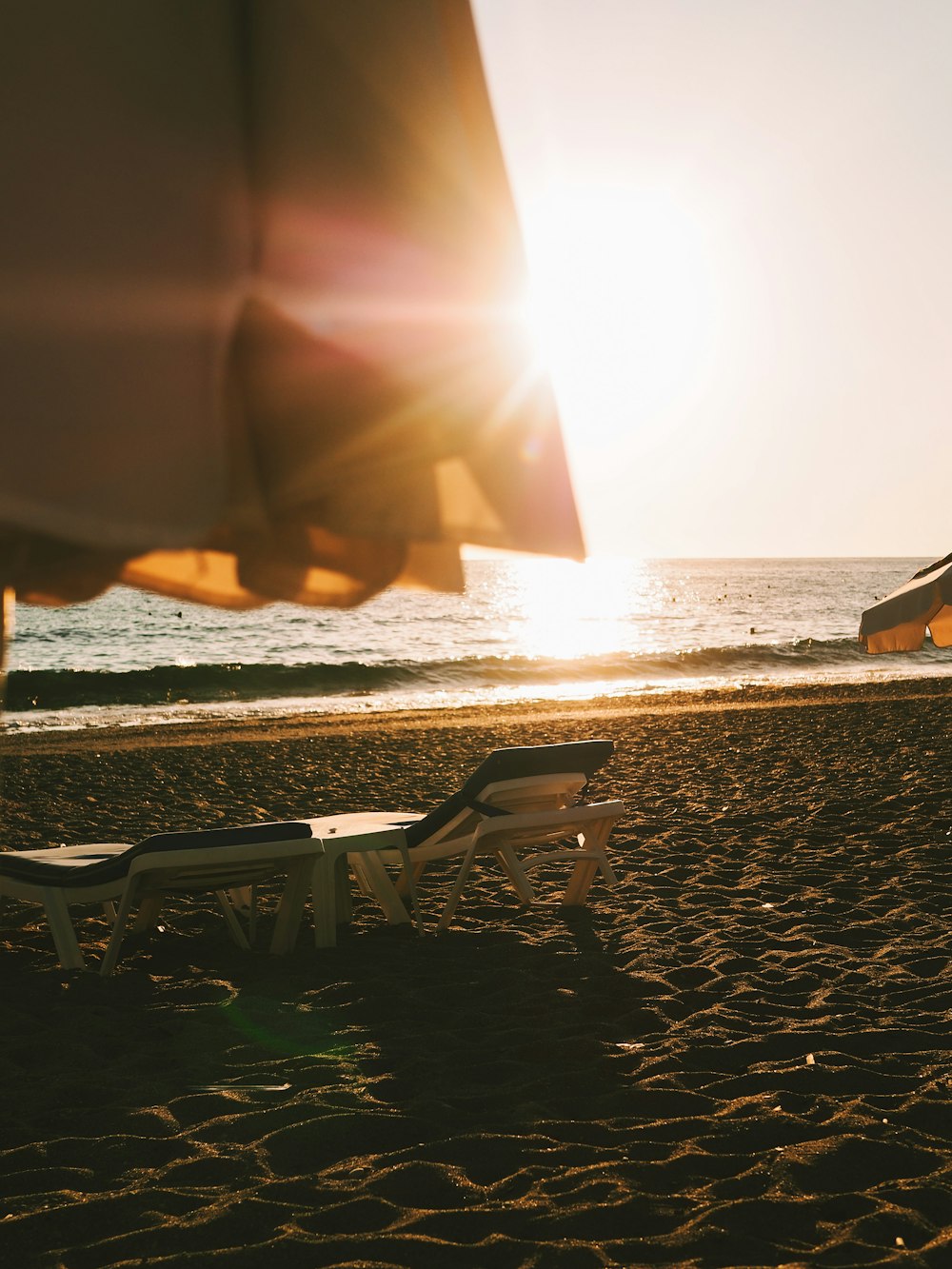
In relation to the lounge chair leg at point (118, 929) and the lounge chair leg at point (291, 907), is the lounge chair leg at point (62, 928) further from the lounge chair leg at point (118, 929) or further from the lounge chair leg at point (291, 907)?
the lounge chair leg at point (291, 907)

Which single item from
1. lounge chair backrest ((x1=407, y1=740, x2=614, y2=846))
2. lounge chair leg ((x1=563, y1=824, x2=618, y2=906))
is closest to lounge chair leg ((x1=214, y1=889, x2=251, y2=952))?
lounge chair backrest ((x1=407, y1=740, x2=614, y2=846))

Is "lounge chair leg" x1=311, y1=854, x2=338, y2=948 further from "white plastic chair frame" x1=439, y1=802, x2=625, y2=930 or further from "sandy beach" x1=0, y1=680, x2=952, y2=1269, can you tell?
"white plastic chair frame" x1=439, y1=802, x2=625, y2=930

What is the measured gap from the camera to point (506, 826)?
5477 millimetres

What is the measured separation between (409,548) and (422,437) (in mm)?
362

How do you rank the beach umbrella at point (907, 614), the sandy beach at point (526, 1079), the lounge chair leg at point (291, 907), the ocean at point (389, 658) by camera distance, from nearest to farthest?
the sandy beach at point (526, 1079)
the lounge chair leg at point (291, 907)
the beach umbrella at point (907, 614)
the ocean at point (389, 658)

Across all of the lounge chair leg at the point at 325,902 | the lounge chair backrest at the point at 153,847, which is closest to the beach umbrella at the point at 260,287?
the lounge chair backrest at the point at 153,847

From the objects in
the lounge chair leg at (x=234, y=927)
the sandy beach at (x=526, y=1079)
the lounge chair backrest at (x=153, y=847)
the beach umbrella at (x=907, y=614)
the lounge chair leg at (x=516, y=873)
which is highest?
the beach umbrella at (x=907, y=614)

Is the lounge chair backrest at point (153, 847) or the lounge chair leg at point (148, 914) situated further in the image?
the lounge chair leg at point (148, 914)

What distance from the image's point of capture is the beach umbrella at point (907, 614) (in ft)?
25.3

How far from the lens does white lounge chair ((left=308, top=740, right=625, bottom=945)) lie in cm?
551

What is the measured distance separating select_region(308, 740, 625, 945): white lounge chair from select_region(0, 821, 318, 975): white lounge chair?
1.13 feet

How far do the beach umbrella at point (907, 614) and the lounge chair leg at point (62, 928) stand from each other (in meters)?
5.41

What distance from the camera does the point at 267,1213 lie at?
9.22 feet

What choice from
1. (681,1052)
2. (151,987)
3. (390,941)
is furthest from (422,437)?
(390,941)
